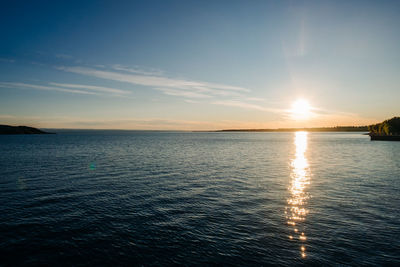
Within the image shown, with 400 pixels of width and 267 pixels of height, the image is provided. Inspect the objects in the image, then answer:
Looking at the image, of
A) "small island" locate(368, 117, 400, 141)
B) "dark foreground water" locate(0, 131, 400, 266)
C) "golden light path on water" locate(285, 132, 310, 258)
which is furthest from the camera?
"small island" locate(368, 117, 400, 141)

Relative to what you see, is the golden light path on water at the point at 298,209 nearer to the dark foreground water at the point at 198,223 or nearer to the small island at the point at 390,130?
the dark foreground water at the point at 198,223

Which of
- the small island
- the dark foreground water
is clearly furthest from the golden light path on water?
the small island

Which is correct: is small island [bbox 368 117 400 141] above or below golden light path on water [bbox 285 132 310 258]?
above

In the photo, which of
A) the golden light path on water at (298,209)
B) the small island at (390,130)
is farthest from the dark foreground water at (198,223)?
the small island at (390,130)

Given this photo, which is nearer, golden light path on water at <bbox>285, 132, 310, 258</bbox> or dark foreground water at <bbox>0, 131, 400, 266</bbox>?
dark foreground water at <bbox>0, 131, 400, 266</bbox>

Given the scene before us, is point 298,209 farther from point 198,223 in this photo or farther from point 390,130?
point 390,130

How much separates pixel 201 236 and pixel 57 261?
8901 mm

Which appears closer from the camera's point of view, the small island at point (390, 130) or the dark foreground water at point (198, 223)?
the dark foreground water at point (198, 223)

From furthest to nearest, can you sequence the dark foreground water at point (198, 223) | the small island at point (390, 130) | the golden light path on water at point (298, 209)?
the small island at point (390, 130)
the golden light path on water at point (298, 209)
the dark foreground water at point (198, 223)

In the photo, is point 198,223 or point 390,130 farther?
point 390,130

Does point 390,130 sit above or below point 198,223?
above

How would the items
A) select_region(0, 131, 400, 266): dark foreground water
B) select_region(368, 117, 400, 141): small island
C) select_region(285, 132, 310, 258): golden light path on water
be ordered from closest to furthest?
1. select_region(0, 131, 400, 266): dark foreground water
2. select_region(285, 132, 310, 258): golden light path on water
3. select_region(368, 117, 400, 141): small island

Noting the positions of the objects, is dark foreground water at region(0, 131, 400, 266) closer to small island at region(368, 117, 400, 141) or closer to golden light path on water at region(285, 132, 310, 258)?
golden light path on water at region(285, 132, 310, 258)

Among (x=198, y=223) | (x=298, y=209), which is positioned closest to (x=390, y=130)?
(x=298, y=209)
